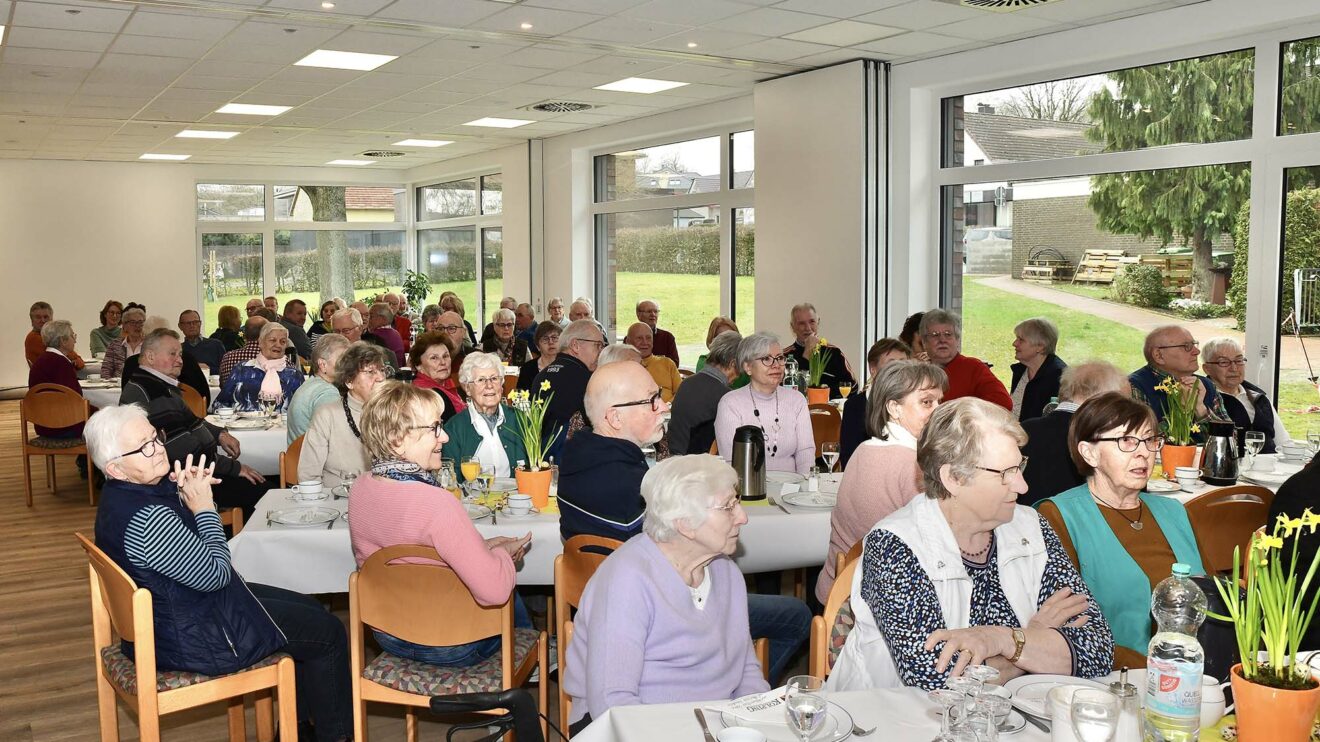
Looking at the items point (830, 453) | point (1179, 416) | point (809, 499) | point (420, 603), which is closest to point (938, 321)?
point (1179, 416)

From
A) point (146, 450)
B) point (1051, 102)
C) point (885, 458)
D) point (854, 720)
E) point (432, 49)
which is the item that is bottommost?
point (854, 720)

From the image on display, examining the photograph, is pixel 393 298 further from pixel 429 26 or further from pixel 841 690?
pixel 841 690

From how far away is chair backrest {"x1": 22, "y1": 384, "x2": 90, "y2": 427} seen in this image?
8.12m

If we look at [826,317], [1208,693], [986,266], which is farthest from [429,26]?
[1208,693]

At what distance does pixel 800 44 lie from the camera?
8.23m

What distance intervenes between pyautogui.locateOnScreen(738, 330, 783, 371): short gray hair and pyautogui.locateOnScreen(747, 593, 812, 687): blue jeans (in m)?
1.73

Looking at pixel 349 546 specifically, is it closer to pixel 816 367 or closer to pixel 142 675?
pixel 142 675

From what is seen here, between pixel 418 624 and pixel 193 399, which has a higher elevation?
pixel 193 399

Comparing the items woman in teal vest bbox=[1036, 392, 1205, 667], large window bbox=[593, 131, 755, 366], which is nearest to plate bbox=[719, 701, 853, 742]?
woman in teal vest bbox=[1036, 392, 1205, 667]

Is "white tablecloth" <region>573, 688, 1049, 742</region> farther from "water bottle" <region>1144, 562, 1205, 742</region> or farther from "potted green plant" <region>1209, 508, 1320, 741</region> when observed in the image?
"potted green plant" <region>1209, 508, 1320, 741</region>

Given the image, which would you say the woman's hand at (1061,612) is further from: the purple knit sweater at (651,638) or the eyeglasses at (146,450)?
the eyeglasses at (146,450)

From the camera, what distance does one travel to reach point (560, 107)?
11391mm

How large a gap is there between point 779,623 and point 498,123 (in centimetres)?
990

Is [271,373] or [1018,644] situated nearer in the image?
[1018,644]
